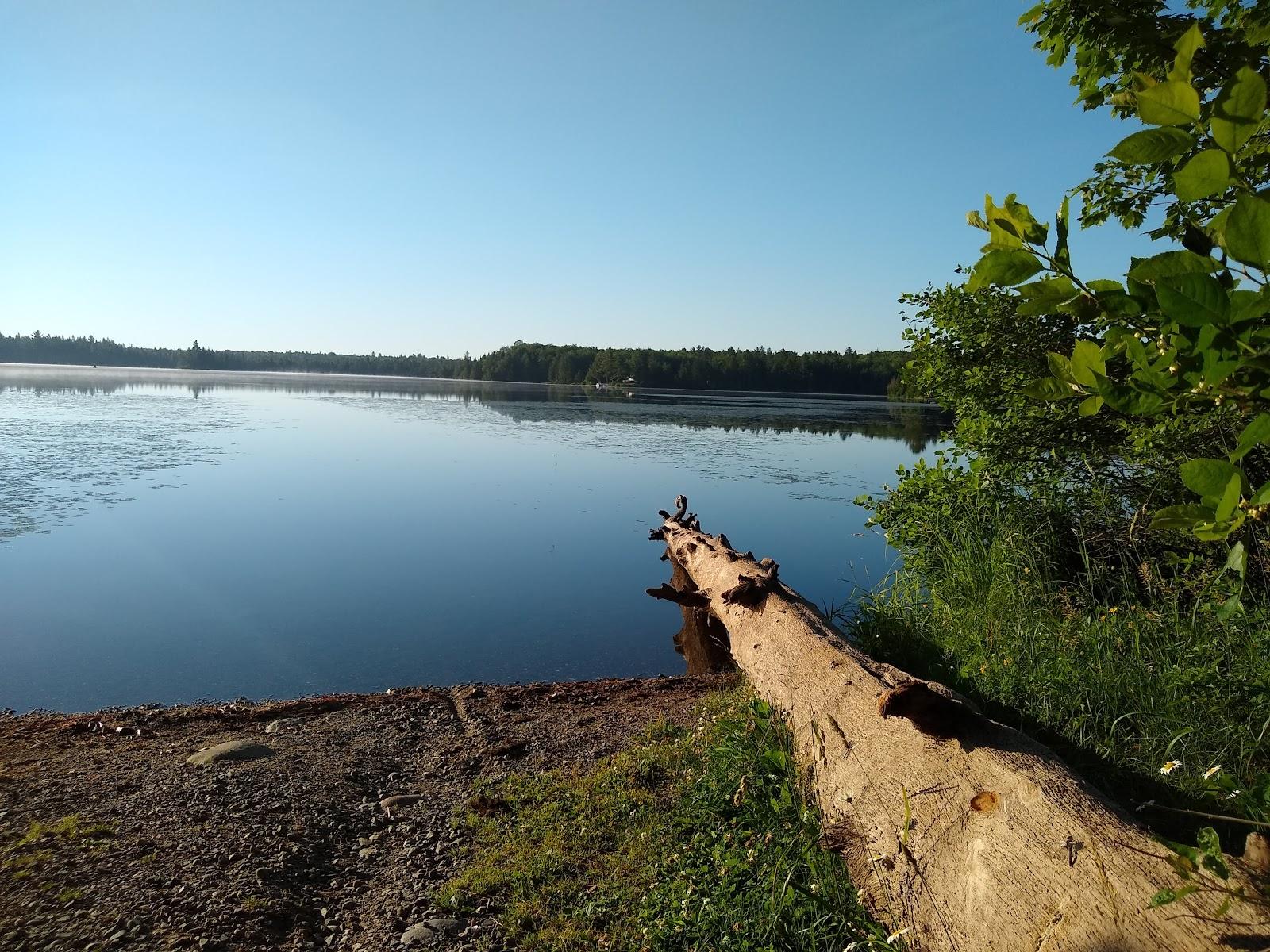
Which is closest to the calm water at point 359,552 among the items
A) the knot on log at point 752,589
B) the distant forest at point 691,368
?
the knot on log at point 752,589

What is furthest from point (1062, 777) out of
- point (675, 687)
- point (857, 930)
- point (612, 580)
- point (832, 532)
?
point (832, 532)

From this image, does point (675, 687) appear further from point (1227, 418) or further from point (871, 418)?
point (871, 418)

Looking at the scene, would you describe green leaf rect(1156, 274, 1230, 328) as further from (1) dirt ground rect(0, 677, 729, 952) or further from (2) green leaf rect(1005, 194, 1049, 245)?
(1) dirt ground rect(0, 677, 729, 952)

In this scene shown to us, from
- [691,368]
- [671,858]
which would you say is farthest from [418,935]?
[691,368]

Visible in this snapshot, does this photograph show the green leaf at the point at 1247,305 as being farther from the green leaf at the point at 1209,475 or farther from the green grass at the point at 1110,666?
the green grass at the point at 1110,666

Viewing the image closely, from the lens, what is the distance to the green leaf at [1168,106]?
97 cm

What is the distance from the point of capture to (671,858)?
11.7 feet

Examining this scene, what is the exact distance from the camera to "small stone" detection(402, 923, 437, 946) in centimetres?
315

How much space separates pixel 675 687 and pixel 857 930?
13.9ft

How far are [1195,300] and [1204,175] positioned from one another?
158 mm

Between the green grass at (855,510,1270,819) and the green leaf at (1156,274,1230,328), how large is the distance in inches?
93.8

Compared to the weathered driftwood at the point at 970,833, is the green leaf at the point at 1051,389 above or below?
above

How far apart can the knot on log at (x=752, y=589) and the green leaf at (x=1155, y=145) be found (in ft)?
16.0

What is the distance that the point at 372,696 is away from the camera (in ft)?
23.1
